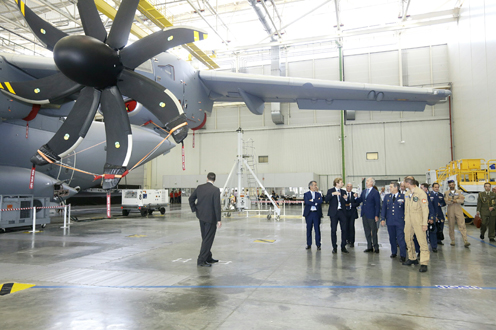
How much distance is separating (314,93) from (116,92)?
5.74m

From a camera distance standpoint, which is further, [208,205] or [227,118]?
[227,118]

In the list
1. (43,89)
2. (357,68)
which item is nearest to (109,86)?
(43,89)

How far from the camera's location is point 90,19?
22.5 feet

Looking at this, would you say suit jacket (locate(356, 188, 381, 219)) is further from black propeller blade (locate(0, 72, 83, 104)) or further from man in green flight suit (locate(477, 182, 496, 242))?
black propeller blade (locate(0, 72, 83, 104))

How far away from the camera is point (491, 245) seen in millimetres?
8484

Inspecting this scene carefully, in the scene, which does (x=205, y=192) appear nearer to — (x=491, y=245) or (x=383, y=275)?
(x=383, y=275)

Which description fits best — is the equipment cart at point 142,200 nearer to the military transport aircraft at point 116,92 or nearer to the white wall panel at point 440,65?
the military transport aircraft at point 116,92

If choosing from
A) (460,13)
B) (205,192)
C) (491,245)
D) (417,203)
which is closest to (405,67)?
(460,13)

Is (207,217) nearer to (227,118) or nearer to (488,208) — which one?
(488,208)

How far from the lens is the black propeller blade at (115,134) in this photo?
256 inches

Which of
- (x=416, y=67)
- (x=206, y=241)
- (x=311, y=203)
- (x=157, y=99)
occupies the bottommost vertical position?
(x=206, y=241)

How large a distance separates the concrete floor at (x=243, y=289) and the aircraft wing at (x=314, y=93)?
443 cm

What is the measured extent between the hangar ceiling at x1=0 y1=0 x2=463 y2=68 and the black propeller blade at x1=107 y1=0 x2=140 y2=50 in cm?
1308

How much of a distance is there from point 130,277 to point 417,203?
17.3 ft
